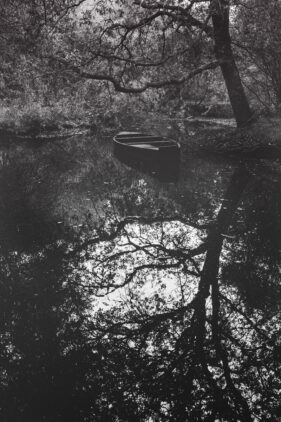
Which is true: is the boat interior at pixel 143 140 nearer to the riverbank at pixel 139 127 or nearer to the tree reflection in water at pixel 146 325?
the riverbank at pixel 139 127

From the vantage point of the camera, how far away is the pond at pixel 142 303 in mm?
4637

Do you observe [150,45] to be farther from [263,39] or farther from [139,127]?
[139,127]

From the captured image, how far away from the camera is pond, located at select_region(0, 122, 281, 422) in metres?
4.64

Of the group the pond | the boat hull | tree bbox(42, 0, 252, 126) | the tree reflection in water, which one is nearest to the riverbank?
tree bbox(42, 0, 252, 126)

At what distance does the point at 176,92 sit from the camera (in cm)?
1758

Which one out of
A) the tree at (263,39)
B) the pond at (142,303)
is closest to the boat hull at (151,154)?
the pond at (142,303)

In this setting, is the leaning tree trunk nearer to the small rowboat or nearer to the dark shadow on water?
the small rowboat

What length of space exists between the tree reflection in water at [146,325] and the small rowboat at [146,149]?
5.47 m

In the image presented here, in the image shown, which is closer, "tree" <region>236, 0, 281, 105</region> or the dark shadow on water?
the dark shadow on water

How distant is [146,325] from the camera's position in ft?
19.7

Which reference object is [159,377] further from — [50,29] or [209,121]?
[209,121]

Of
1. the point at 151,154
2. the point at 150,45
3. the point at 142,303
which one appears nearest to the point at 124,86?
the point at 150,45

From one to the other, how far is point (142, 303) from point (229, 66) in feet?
40.8

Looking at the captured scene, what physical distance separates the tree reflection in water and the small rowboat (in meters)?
5.47
